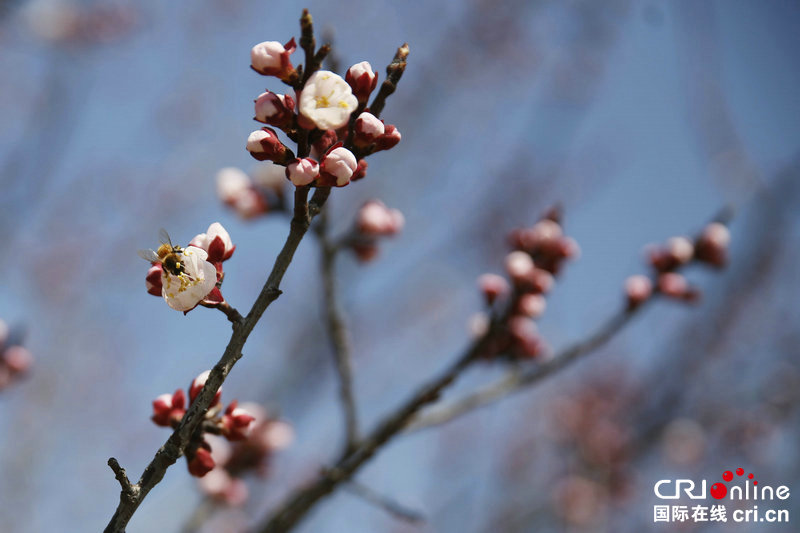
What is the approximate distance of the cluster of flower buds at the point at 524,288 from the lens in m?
2.70

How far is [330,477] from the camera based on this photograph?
6.70 ft

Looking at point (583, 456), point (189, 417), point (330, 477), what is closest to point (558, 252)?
point (330, 477)

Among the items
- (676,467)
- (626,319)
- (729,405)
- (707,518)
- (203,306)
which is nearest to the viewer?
(203,306)

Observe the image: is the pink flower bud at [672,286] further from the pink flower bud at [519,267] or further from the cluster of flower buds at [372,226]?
the cluster of flower buds at [372,226]

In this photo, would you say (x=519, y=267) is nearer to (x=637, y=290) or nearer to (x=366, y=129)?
(x=637, y=290)

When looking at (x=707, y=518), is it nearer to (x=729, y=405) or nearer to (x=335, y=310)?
(x=729, y=405)

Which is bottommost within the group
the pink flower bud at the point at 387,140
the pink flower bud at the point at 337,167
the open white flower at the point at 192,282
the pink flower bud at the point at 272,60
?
the open white flower at the point at 192,282

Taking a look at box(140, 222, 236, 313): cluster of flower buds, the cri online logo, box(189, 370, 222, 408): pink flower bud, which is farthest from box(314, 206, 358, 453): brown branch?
the cri online logo

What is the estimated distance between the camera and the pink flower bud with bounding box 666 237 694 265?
122 inches

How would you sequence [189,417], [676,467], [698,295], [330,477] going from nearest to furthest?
[189,417], [330,477], [698,295], [676,467]

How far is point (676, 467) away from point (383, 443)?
21.9ft

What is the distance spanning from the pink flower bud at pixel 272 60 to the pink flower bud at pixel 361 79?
118 mm

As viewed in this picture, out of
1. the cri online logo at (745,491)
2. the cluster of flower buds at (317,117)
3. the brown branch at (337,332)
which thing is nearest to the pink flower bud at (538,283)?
the brown branch at (337,332)

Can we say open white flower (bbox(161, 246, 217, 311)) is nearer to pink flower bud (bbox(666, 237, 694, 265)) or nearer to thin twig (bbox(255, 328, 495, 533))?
thin twig (bbox(255, 328, 495, 533))
